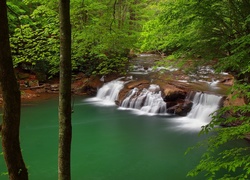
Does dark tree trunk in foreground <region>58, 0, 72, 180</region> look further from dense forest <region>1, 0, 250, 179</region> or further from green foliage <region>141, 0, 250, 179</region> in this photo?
green foliage <region>141, 0, 250, 179</region>

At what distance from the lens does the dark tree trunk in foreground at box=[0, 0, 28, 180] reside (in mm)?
2670

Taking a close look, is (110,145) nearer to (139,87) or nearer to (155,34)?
(155,34)

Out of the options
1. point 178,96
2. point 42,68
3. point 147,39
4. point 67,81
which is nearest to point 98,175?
point 147,39

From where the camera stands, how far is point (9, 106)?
2.84 metres

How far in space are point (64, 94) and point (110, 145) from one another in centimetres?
780

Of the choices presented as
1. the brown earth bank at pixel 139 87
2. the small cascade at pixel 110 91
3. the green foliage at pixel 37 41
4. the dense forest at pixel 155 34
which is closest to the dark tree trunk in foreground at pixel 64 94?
the dense forest at pixel 155 34

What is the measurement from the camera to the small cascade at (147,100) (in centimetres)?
1450

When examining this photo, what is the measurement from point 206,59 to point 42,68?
44.3ft

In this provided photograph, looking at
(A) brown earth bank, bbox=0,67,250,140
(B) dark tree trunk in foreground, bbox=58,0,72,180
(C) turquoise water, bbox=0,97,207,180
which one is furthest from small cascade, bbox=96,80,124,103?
(B) dark tree trunk in foreground, bbox=58,0,72,180

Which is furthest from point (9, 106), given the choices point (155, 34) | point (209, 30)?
point (155, 34)

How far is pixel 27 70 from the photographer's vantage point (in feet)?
63.9

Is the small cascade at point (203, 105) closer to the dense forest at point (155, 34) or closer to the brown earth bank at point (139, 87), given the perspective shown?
the brown earth bank at point (139, 87)

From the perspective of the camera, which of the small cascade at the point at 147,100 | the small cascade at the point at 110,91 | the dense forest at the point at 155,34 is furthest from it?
the small cascade at the point at 110,91

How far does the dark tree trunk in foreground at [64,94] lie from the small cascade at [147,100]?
444 inches
